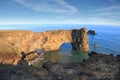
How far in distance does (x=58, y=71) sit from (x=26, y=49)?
352 ft

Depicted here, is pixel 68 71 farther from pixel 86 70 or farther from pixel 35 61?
pixel 35 61

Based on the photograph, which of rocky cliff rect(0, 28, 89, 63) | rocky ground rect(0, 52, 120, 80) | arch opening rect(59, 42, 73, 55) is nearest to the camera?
rocky ground rect(0, 52, 120, 80)

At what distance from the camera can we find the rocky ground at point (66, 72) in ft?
68.1

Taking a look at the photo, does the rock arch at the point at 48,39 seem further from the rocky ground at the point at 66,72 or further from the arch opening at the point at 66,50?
the rocky ground at the point at 66,72

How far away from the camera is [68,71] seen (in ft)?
76.1

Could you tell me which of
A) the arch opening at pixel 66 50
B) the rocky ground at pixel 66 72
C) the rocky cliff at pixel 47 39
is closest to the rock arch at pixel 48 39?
the rocky cliff at pixel 47 39

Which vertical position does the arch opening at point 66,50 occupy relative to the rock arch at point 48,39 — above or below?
below

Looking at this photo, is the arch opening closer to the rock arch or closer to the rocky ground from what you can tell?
the rock arch

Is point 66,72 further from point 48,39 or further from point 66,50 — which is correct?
point 48,39

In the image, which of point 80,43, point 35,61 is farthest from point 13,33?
point 80,43

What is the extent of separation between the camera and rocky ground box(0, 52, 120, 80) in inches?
817

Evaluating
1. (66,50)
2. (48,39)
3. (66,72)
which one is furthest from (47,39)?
(66,72)

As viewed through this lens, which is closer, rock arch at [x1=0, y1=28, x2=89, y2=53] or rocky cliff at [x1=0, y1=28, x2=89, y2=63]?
rocky cliff at [x1=0, y1=28, x2=89, y2=63]

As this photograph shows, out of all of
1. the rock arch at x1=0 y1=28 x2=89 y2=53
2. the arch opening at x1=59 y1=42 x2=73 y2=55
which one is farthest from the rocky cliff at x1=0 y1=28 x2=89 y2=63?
the arch opening at x1=59 y1=42 x2=73 y2=55
